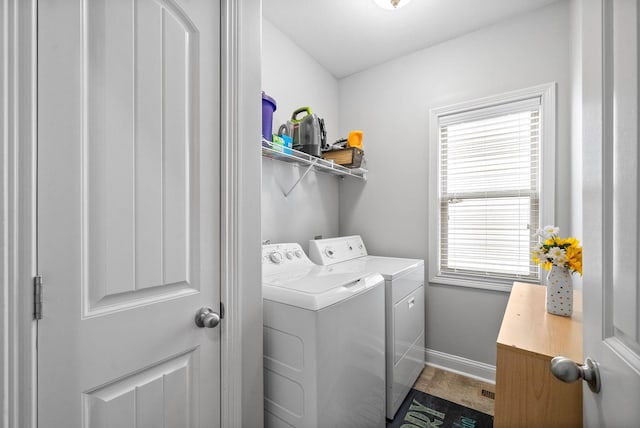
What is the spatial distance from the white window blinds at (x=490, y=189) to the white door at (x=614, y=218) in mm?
1620

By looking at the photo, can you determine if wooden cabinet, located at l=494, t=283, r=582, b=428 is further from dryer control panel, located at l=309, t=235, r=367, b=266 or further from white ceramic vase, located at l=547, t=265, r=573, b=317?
dryer control panel, located at l=309, t=235, r=367, b=266

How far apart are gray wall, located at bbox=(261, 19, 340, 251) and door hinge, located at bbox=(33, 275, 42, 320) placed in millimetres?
1301

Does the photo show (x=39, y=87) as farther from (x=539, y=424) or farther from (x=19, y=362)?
(x=539, y=424)

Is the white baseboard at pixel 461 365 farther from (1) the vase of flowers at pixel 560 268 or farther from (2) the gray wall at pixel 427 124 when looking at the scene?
(1) the vase of flowers at pixel 560 268

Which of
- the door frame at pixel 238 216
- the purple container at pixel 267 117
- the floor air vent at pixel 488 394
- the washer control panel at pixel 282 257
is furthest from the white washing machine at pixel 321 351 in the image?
the floor air vent at pixel 488 394

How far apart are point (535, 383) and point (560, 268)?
0.62 meters

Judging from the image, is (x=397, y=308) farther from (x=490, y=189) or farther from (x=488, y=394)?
(x=490, y=189)

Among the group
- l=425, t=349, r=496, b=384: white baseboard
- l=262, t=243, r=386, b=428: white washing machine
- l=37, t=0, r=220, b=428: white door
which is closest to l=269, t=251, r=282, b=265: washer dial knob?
l=262, t=243, r=386, b=428: white washing machine

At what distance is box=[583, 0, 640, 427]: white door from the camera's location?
17.2 inches

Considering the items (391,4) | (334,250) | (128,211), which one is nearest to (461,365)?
(334,250)

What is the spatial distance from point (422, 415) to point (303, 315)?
128cm

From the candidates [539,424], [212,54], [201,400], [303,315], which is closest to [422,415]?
[539,424]

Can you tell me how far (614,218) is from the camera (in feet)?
1.64

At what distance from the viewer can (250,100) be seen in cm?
107
